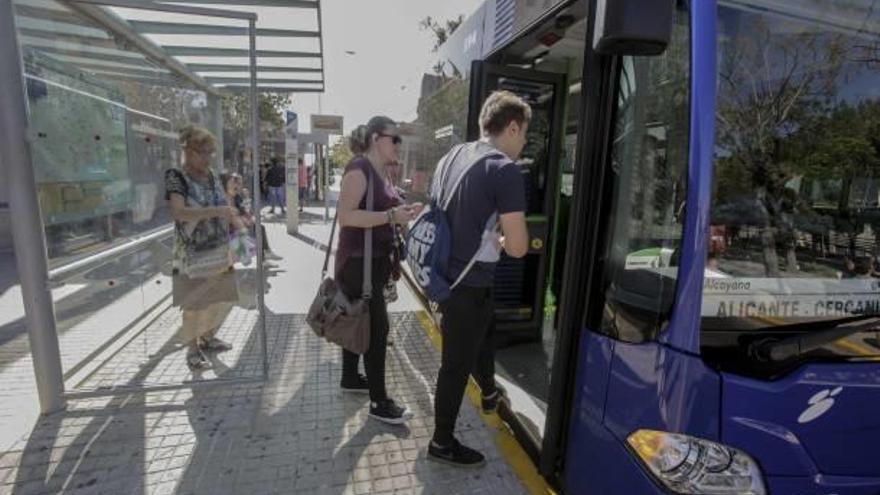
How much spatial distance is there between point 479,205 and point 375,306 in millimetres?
1048

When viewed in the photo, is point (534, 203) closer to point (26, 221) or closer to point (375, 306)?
point (375, 306)

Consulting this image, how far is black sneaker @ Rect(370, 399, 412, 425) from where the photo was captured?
2922mm

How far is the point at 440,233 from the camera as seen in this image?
2299 mm

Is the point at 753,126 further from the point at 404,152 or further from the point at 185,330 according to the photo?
the point at 404,152

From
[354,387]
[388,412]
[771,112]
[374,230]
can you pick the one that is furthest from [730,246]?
[354,387]

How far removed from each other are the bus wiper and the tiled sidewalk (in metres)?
1.42

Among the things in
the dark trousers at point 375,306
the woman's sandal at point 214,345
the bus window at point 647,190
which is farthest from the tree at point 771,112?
the woman's sandal at point 214,345

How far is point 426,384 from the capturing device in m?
3.52

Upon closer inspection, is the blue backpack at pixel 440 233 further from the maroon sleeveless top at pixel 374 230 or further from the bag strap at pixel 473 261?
the maroon sleeveless top at pixel 374 230

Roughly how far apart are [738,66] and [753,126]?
195 mm

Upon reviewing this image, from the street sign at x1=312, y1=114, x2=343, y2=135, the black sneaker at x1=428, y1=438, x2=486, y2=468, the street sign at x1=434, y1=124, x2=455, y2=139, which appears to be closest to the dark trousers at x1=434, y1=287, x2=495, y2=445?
the black sneaker at x1=428, y1=438, x2=486, y2=468

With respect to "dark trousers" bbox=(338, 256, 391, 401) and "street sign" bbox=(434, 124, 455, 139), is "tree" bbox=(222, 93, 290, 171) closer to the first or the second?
"dark trousers" bbox=(338, 256, 391, 401)

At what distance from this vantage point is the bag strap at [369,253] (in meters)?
2.74

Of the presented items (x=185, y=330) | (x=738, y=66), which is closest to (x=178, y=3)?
(x=185, y=330)
